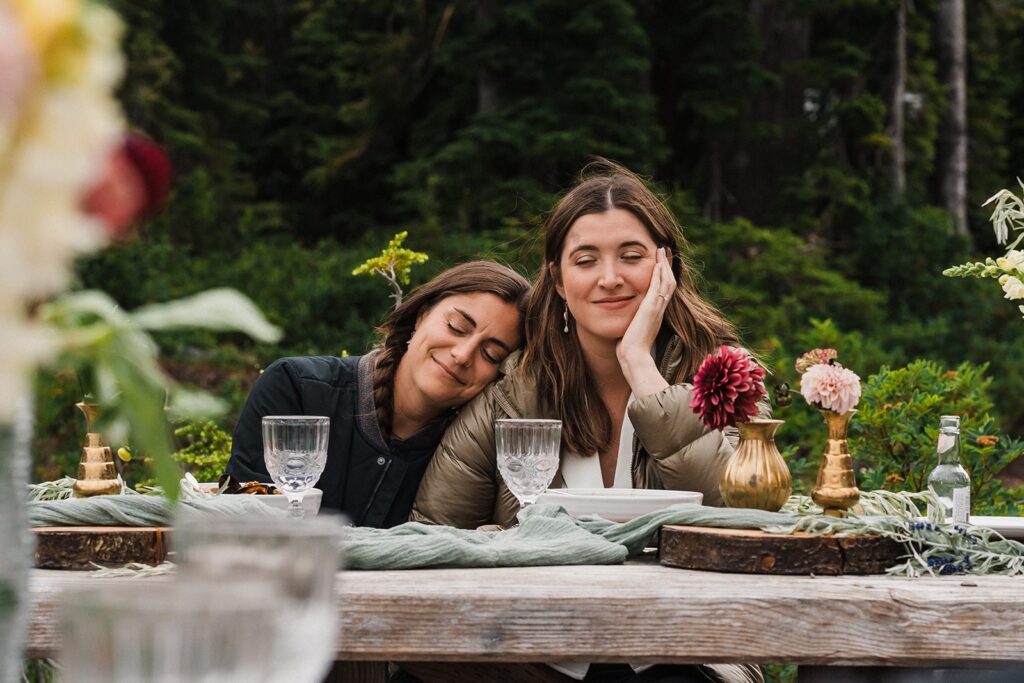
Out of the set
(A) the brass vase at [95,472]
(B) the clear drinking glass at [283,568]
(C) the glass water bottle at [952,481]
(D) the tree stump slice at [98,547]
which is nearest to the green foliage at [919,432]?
(C) the glass water bottle at [952,481]

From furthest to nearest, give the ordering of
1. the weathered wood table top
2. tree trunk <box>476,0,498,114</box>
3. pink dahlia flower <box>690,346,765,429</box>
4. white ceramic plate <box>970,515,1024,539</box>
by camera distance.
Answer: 1. tree trunk <box>476,0,498,114</box>
2. white ceramic plate <box>970,515,1024,539</box>
3. pink dahlia flower <box>690,346,765,429</box>
4. the weathered wood table top

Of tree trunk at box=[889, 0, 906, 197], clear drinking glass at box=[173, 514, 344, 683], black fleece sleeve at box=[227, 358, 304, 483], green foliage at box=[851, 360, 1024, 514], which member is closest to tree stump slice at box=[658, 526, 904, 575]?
clear drinking glass at box=[173, 514, 344, 683]

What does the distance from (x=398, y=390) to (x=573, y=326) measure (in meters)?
0.47

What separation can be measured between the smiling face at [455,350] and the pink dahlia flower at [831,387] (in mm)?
1122

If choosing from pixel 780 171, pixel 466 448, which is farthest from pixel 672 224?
pixel 780 171

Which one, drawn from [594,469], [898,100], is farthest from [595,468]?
[898,100]

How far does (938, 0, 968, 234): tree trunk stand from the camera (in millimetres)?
10750

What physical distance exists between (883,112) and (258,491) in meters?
9.07

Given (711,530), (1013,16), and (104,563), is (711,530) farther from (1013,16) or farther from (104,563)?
(1013,16)

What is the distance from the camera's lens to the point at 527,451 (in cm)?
223

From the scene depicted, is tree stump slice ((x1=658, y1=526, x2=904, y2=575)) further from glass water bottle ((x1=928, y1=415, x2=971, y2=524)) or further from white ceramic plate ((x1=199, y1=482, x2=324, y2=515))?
white ceramic plate ((x1=199, y1=482, x2=324, y2=515))

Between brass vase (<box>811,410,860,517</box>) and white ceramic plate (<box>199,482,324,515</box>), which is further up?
brass vase (<box>811,410,860,517</box>)

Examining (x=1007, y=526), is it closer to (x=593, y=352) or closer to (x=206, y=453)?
(x=593, y=352)

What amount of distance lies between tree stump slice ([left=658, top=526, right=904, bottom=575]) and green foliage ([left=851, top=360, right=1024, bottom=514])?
1.93 meters
